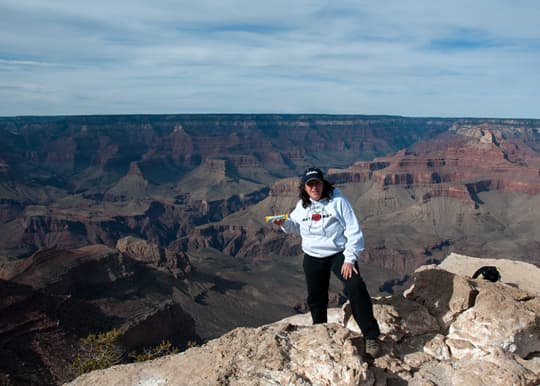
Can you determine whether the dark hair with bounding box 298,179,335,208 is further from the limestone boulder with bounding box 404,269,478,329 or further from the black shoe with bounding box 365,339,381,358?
the limestone boulder with bounding box 404,269,478,329

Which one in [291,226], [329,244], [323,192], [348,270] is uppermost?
[323,192]

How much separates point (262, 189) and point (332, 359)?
15951 centimetres

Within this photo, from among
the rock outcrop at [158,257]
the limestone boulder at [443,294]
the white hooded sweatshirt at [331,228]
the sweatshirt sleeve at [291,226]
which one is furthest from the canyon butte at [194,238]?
the white hooded sweatshirt at [331,228]

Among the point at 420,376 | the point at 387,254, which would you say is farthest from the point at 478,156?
the point at 420,376

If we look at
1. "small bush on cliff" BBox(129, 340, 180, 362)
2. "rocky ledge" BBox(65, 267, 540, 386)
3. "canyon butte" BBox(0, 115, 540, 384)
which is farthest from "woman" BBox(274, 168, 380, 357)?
"canyon butte" BBox(0, 115, 540, 384)

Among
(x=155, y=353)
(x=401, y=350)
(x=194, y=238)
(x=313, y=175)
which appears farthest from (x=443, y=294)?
(x=194, y=238)

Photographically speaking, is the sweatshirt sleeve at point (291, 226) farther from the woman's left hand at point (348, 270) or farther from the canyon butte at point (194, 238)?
the canyon butte at point (194, 238)

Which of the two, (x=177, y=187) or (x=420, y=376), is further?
(x=177, y=187)

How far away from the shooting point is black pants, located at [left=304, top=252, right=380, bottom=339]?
7.07 meters

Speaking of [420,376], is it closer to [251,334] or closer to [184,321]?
[251,334]

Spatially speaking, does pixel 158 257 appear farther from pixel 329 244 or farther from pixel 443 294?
pixel 329 244

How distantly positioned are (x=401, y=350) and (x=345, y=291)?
4.65ft

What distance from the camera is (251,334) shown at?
7.07 meters

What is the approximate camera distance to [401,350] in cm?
761
